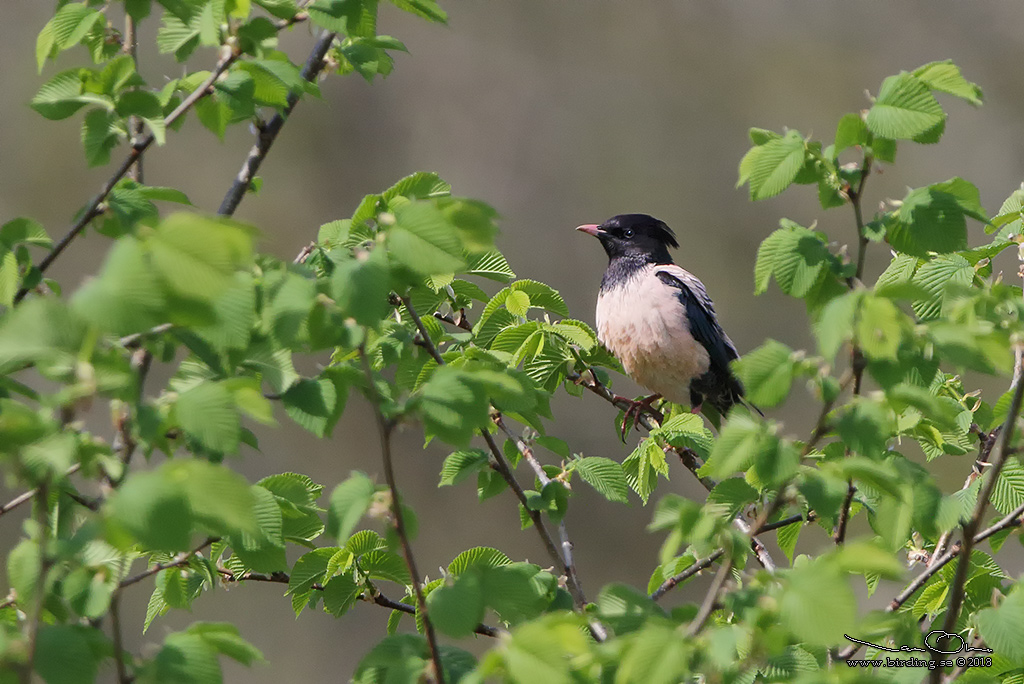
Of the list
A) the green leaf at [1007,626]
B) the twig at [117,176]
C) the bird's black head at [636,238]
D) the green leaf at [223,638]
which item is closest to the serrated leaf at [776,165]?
the green leaf at [1007,626]

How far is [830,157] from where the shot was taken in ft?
6.74

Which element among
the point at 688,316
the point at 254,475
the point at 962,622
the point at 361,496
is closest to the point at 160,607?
the point at 361,496

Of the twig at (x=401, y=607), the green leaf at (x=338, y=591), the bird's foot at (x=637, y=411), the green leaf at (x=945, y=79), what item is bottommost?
the bird's foot at (x=637, y=411)

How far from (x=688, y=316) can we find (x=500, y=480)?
2733 millimetres

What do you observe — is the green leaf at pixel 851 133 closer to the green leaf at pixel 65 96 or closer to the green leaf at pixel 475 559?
the green leaf at pixel 475 559

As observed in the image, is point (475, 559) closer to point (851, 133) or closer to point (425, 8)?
point (851, 133)

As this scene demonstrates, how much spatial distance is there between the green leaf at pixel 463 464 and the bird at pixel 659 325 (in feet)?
7.38

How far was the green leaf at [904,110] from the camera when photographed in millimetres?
1953

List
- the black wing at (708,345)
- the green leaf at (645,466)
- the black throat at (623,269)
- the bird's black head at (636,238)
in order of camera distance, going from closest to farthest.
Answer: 1. the green leaf at (645,466)
2. the black wing at (708,345)
3. the black throat at (623,269)
4. the bird's black head at (636,238)

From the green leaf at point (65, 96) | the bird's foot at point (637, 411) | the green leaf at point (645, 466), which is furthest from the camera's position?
the bird's foot at point (637, 411)

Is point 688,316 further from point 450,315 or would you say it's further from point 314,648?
point 314,648

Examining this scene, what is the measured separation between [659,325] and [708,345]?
0.32 metres

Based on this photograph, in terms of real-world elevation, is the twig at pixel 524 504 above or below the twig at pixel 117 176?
below

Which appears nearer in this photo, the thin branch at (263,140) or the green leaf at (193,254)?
the green leaf at (193,254)
